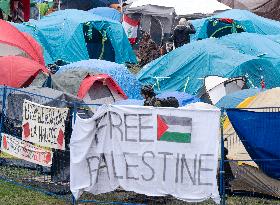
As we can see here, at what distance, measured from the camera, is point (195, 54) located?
2133cm

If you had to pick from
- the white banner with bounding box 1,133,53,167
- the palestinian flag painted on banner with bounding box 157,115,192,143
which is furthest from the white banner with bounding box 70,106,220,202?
the white banner with bounding box 1,133,53,167

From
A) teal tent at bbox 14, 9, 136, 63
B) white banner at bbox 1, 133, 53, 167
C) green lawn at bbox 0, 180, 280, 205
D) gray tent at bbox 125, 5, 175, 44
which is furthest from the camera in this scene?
gray tent at bbox 125, 5, 175, 44

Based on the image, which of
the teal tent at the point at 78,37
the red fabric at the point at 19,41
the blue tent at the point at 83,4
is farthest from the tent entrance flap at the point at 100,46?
the blue tent at the point at 83,4

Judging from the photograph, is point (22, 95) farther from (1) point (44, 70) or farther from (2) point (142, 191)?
(1) point (44, 70)

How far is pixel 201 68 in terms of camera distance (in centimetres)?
2102

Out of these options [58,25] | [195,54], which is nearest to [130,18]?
[58,25]

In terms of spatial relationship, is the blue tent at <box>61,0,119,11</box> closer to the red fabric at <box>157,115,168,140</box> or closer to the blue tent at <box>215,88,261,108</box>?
the blue tent at <box>215,88,261,108</box>

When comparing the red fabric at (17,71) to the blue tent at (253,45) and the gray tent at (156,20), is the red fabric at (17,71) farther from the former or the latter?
the gray tent at (156,20)

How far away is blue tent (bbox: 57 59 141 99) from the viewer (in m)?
19.3

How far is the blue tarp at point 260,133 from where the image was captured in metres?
10.0

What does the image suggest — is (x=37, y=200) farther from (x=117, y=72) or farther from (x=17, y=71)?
(x=117, y=72)

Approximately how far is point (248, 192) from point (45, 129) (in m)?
3.16

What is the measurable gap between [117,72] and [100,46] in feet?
31.5

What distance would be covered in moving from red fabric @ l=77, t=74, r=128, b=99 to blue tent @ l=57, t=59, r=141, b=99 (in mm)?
848
